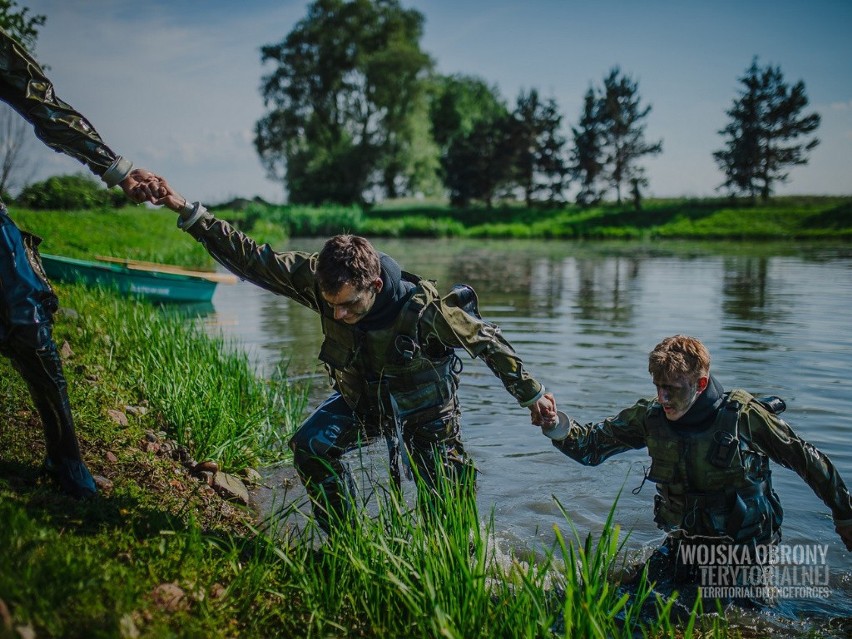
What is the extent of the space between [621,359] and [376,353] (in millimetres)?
7218

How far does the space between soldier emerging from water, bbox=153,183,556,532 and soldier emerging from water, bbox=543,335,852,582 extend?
0.61 meters

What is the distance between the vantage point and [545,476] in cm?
652

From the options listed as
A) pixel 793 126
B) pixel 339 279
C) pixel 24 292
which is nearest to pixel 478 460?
pixel 339 279

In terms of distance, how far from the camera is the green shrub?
4166 cm

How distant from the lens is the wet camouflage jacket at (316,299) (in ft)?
14.1

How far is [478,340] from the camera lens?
4285mm

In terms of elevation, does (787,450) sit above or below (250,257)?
below

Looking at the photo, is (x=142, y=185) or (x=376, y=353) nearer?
(x=376, y=353)

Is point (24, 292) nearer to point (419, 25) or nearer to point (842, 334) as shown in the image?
point (842, 334)

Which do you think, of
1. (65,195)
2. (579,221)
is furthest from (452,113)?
(65,195)

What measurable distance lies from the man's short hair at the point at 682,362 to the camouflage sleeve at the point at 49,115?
11.3 feet

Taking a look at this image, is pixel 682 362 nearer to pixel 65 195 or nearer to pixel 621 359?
pixel 621 359

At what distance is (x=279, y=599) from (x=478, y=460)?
359cm

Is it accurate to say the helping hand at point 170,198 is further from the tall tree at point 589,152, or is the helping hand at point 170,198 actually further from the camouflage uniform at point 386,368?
the tall tree at point 589,152
